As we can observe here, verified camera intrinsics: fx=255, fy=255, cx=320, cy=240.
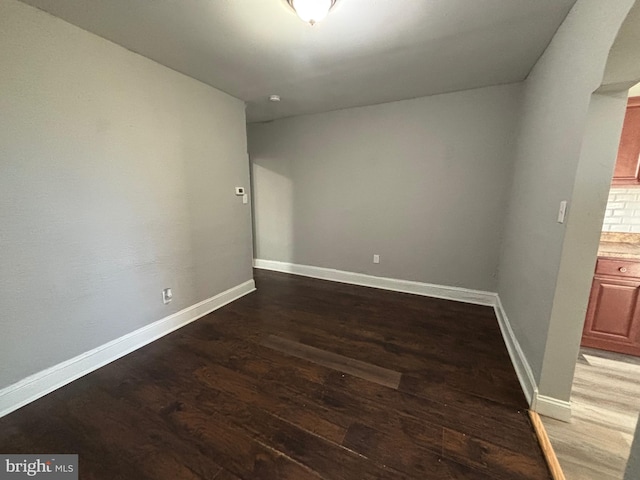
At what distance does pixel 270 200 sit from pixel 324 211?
0.99 meters

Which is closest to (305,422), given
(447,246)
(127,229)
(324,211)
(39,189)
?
(127,229)

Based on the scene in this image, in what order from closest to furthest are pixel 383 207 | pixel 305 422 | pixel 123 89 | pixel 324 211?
1. pixel 305 422
2. pixel 123 89
3. pixel 383 207
4. pixel 324 211

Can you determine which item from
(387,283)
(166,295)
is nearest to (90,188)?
(166,295)

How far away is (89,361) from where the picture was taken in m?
1.88

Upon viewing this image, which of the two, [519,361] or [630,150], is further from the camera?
[630,150]

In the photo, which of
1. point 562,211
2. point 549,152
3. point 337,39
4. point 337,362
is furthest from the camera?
point 337,362

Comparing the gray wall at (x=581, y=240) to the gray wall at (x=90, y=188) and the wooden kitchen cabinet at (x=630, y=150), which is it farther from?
the gray wall at (x=90, y=188)

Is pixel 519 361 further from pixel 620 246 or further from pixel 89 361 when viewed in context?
pixel 89 361

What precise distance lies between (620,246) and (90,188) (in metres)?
4.29

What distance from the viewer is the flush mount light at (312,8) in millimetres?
1380

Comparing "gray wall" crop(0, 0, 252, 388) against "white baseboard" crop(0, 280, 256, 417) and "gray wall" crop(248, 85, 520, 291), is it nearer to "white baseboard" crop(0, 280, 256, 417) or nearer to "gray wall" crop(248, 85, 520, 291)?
"white baseboard" crop(0, 280, 256, 417)

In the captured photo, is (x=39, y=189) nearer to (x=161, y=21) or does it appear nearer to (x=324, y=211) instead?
(x=161, y=21)

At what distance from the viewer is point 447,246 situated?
3.07m

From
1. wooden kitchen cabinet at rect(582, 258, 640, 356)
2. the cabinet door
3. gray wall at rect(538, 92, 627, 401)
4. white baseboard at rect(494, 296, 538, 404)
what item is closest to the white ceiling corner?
gray wall at rect(538, 92, 627, 401)
